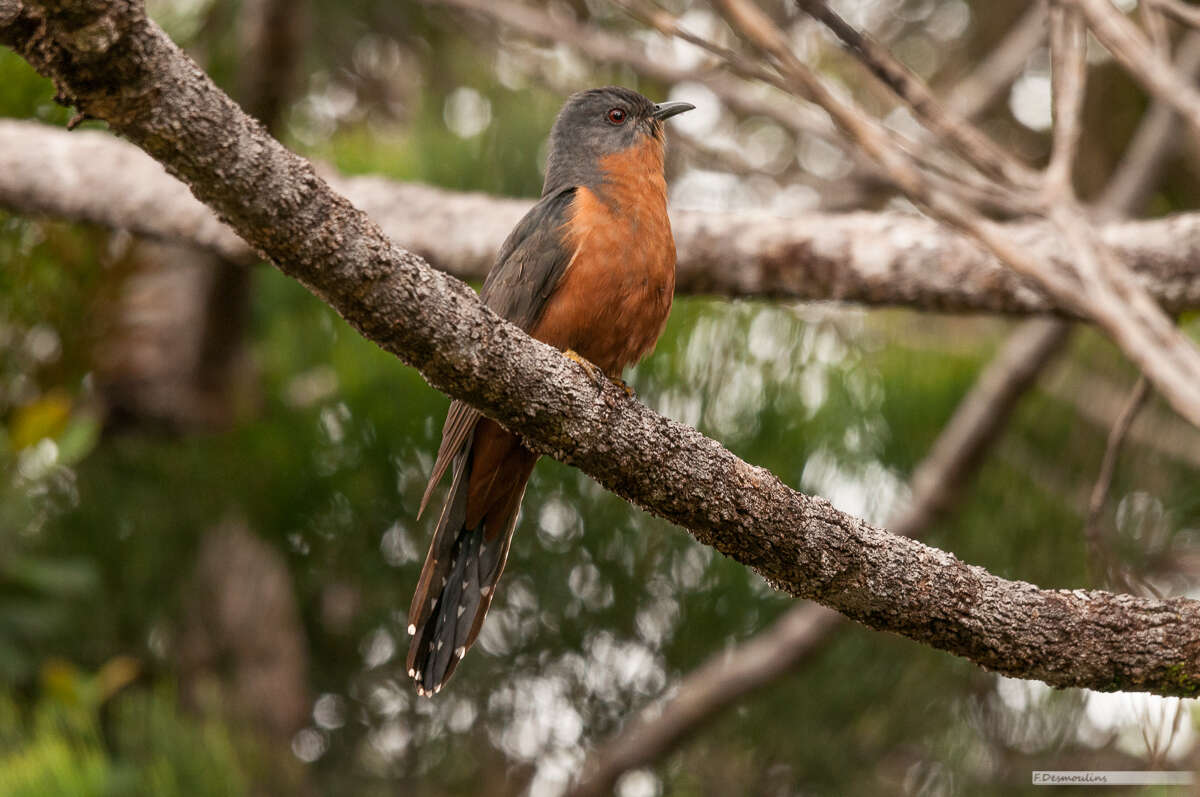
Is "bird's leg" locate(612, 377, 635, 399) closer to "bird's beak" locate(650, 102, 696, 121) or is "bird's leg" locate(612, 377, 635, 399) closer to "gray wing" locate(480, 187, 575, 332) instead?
"gray wing" locate(480, 187, 575, 332)

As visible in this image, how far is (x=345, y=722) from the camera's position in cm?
419

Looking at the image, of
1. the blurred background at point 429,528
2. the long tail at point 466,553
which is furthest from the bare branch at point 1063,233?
the blurred background at point 429,528

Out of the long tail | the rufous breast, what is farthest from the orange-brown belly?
the long tail

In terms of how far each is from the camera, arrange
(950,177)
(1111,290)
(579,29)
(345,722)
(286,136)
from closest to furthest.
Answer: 1. (1111,290)
2. (950,177)
3. (345,722)
4. (286,136)
5. (579,29)

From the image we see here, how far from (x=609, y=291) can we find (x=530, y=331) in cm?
24

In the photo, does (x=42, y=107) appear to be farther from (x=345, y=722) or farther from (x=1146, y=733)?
(x=1146, y=733)

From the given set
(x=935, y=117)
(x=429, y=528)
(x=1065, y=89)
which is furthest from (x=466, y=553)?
(x=1065, y=89)

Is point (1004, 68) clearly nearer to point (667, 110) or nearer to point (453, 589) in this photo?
point (667, 110)

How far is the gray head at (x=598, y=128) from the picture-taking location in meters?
3.79

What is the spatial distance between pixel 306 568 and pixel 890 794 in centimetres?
225

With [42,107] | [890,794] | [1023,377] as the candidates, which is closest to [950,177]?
[1023,377]

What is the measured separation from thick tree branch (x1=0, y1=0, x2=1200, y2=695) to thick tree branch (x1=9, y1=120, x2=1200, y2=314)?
4.45 ft

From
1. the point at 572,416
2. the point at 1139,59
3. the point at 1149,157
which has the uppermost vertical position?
the point at 1149,157

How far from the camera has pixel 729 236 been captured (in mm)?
3926
